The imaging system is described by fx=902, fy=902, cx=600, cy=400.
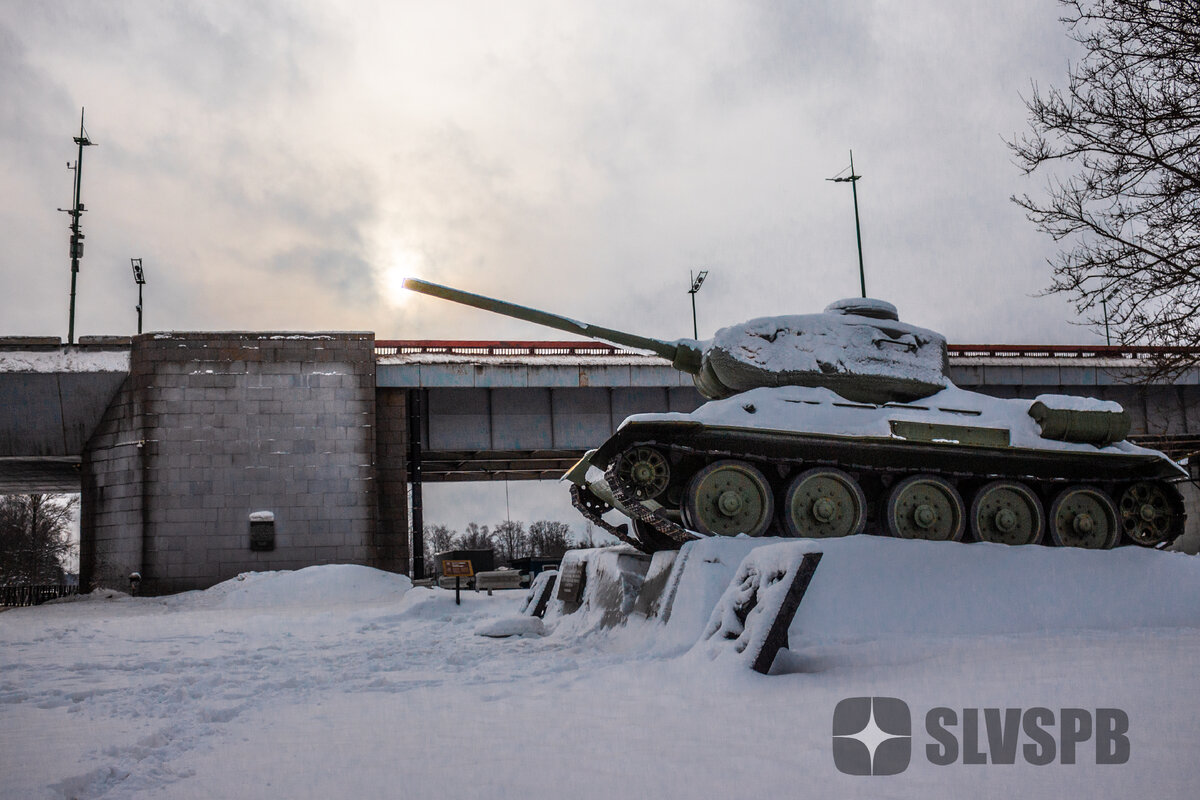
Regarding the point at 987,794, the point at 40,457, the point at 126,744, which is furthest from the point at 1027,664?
the point at 40,457

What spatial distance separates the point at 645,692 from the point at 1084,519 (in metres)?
7.98

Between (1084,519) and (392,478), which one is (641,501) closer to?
(1084,519)

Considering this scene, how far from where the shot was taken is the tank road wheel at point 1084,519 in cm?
1127

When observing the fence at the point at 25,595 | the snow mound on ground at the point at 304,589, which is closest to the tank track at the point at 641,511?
the snow mound on ground at the point at 304,589

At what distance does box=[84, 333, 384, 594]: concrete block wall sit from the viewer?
21.7 meters

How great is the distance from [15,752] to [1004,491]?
10.3 meters

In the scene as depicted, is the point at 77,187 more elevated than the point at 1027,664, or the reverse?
the point at 77,187

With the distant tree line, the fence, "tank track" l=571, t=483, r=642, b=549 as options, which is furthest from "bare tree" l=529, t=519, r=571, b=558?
"tank track" l=571, t=483, r=642, b=549

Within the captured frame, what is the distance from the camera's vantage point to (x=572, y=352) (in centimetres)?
2505

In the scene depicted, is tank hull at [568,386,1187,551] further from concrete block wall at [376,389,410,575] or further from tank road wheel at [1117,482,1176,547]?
concrete block wall at [376,389,410,575]

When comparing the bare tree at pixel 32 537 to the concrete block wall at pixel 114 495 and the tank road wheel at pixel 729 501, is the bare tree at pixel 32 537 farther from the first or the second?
the tank road wheel at pixel 729 501

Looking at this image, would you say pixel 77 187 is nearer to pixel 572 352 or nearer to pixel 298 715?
pixel 572 352

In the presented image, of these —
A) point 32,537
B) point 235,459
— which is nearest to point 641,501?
point 235,459

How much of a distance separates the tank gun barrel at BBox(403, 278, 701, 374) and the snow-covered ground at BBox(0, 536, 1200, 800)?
368cm
